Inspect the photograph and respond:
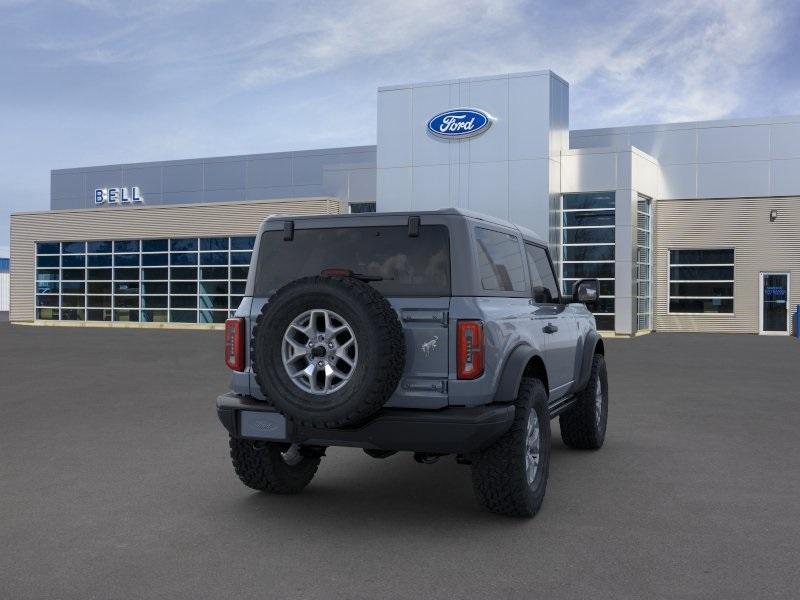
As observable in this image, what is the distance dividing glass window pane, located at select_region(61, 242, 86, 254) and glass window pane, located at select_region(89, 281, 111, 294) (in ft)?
5.17

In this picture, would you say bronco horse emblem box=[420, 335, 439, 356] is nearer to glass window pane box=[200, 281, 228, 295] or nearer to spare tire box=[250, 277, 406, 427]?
spare tire box=[250, 277, 406, 427]

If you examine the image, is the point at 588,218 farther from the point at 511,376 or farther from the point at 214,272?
the point at 511,376

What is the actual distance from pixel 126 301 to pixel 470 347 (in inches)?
1311

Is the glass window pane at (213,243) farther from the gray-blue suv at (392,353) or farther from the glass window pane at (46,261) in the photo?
the gray-blue suv at (392,353)

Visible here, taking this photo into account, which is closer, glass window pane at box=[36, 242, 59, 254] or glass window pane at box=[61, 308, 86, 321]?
glass window pane at box=[61, 308, 86, 321]

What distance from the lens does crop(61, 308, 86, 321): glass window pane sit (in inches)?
1475

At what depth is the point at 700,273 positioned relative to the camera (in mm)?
30781

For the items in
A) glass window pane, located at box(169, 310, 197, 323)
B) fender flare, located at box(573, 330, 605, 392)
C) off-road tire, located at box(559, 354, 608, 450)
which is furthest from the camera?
glass window pane, located at box(169, 310, 197, 323)

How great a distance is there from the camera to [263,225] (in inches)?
237

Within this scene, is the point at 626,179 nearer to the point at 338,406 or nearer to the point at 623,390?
the point at 623,390

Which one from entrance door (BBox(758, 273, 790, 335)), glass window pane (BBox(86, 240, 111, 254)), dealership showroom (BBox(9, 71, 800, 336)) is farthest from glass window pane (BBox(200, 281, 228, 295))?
entrance door (BBox(758, 273, 790, 335))

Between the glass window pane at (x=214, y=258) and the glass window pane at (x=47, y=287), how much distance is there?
773 cm

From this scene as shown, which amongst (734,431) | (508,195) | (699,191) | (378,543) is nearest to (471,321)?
(378,543)

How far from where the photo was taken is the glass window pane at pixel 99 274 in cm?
3672
